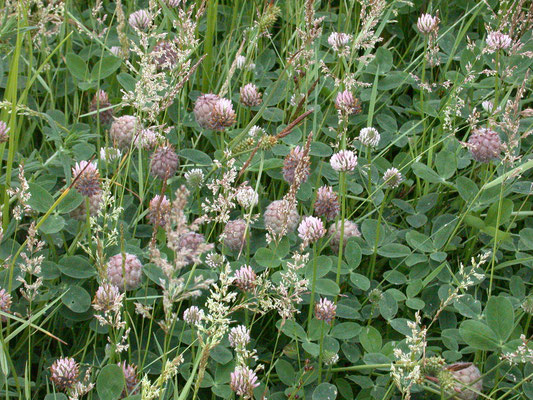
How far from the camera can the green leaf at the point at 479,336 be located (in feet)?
6.21

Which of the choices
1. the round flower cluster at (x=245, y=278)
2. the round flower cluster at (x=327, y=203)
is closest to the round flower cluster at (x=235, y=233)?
the round flower cluster at (x=245, y=278)

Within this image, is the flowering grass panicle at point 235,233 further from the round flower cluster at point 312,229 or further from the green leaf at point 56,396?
the green leaf at point 56,396

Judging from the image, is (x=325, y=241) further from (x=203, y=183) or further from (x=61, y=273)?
(x=61, y=273)

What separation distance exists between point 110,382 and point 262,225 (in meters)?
0.71

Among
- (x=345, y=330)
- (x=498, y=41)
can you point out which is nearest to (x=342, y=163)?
(x=345, y=330)

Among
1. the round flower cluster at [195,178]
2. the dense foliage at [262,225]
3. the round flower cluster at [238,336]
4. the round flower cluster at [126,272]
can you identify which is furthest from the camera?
the round flower cluster at [195,178]

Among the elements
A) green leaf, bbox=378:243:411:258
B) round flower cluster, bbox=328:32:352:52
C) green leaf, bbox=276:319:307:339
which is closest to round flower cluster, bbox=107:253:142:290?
green leaf, bbox=276:319:307:339

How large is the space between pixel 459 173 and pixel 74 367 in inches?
59.2

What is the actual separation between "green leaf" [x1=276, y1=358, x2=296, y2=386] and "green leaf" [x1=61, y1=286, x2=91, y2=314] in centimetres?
54

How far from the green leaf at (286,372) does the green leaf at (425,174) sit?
815mm

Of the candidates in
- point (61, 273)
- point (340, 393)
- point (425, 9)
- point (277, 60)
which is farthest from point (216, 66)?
point (340, 393)

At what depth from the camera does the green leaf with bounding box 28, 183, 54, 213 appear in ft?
6.59

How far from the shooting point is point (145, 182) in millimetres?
2254

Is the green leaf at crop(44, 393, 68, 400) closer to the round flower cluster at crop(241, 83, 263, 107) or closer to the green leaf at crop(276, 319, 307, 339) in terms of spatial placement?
the green leaf at crop(276, 319, 307, 339)
